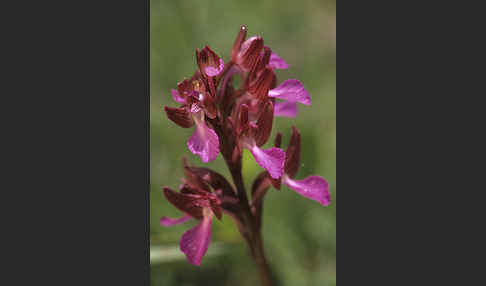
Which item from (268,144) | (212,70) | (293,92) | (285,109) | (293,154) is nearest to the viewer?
(212,70)

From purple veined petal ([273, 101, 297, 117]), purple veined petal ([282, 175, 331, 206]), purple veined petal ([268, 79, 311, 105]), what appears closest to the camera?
purple veined petal ([268, 79, 311, 105])

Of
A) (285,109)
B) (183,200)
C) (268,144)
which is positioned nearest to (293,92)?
(285,109)

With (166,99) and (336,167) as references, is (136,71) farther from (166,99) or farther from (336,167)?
(166,99)

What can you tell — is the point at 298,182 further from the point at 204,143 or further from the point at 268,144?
the point at 268,144

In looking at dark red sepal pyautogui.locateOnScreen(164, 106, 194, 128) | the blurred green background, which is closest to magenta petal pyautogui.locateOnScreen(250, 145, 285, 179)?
dark red sepal pyautogui.locateOnScreen(164, 106, 194, 128)

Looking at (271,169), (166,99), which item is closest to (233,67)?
(271,169)

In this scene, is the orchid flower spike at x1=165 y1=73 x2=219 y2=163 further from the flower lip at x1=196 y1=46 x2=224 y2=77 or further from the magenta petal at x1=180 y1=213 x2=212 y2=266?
the magenta petal at x1=180 y1=213 x2=212 y2=266

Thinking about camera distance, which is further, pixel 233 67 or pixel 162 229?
pixel 162 229
